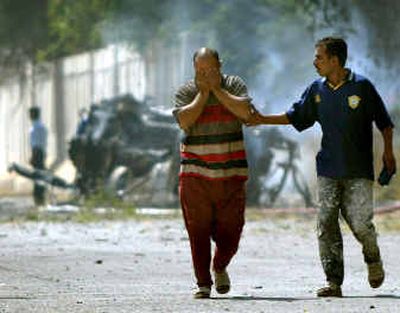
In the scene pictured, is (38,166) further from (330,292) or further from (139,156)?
(330,292)

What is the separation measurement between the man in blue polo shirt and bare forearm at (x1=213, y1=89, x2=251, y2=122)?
115mm

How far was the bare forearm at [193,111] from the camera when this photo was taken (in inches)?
344

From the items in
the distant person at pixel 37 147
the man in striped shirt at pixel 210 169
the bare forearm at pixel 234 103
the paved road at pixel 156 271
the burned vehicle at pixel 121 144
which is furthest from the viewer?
the distant person at pixel 37 147

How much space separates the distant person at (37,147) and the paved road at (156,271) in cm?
811

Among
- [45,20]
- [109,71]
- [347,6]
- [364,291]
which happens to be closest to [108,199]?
[347,6]

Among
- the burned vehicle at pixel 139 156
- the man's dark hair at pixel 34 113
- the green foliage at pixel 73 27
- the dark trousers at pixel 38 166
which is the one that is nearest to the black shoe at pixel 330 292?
the burned vehicle at pixel 139 156

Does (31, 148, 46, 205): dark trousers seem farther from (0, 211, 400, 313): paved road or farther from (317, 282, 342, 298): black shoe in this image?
(317, 282, 342, 298): black shoe

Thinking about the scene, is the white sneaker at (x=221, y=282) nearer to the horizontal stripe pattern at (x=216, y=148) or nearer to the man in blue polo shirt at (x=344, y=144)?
the man in blue polo shirt at (x=344, y=144)

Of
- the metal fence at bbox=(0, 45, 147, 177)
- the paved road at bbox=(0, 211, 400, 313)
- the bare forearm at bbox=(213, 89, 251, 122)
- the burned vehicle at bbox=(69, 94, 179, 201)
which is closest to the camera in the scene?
the paved road at bbox=(0, 211, 400, 313)

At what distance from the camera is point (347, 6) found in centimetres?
2447

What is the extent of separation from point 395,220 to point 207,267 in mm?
10603

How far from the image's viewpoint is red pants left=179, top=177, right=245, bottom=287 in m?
8.88

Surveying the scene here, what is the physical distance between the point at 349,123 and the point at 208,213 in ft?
3.33

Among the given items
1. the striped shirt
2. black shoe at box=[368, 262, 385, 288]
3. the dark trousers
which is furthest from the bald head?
the dark trousers
